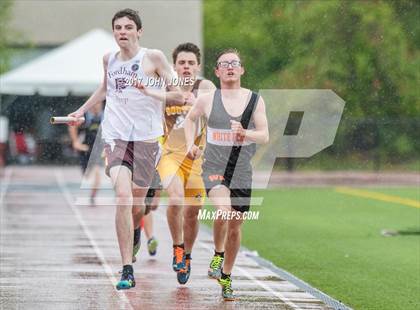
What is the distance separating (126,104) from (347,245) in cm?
653

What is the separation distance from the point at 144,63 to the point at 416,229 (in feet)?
30.5

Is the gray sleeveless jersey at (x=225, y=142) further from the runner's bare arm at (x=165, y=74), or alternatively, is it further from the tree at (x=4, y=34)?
the tree at (x=4, y=34)

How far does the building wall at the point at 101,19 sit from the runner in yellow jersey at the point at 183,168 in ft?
115

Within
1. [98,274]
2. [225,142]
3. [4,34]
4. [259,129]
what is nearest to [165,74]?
[225,142]

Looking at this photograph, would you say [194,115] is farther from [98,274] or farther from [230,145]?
[98,274]

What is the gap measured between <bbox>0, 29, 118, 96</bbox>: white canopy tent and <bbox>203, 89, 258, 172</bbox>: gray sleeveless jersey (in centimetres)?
2003

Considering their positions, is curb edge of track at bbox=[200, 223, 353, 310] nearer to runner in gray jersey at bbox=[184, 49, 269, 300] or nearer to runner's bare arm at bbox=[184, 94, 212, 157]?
runner in gray jersey at bbox=[184, 49, 269, 300]

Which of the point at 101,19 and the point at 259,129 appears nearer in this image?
the point at 259,129

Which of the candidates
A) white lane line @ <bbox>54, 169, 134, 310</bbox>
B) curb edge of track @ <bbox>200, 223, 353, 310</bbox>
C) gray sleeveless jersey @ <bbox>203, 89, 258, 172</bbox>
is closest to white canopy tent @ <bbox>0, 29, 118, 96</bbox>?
white lane line @ <bbox>54, 169, 134, 310</bbox>

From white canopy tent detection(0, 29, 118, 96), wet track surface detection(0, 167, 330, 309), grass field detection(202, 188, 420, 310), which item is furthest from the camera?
white canopy tent detection(0, 29, 118, 96)

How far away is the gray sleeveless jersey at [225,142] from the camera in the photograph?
1080 cm

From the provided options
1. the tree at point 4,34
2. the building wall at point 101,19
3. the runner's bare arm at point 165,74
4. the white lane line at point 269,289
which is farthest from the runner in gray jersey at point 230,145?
the building wall at point 101,19

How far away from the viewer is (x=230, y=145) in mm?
10836

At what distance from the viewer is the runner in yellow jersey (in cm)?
1190
